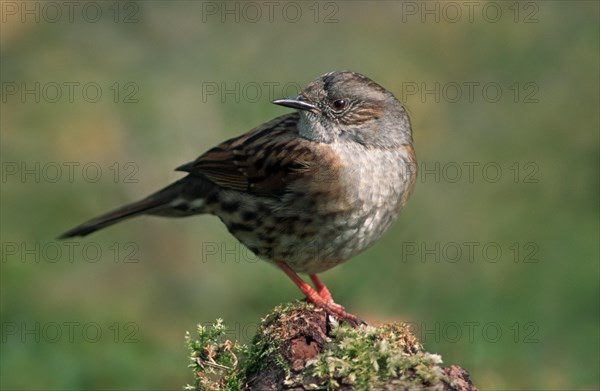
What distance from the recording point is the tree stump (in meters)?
4.20

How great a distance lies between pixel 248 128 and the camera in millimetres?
10555

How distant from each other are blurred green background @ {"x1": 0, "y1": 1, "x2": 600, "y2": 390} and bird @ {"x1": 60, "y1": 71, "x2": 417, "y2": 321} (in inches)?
56.1

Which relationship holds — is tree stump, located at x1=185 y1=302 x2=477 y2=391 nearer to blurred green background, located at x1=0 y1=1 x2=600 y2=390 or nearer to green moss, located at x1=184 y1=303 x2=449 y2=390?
green moss, located at x1=184 y1=303 x2=449 y2=390

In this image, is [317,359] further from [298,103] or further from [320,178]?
[298,103]

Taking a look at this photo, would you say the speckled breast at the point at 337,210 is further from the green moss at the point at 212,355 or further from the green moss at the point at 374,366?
the green moss at the point at 374,366

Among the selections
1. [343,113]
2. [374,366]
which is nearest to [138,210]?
[343,113]

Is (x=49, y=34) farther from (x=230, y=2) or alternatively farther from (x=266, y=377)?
(x=266, y=377)

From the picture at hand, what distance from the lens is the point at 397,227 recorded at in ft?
31.6

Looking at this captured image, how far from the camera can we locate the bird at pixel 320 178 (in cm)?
629

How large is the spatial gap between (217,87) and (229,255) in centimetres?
275

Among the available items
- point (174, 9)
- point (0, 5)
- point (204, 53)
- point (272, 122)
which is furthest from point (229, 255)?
point (0, 5)

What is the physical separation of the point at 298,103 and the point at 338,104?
27cm

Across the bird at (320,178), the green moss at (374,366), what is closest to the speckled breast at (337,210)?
the bird at (320,178)

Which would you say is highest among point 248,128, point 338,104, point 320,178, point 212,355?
point 248,128
